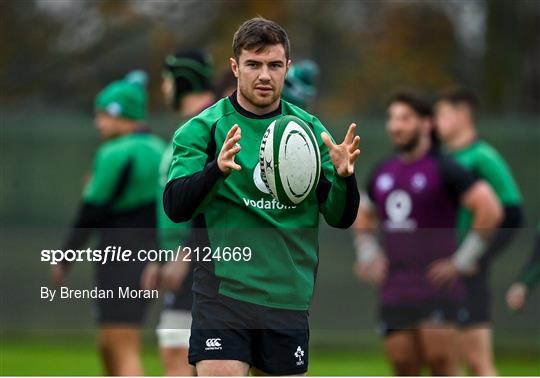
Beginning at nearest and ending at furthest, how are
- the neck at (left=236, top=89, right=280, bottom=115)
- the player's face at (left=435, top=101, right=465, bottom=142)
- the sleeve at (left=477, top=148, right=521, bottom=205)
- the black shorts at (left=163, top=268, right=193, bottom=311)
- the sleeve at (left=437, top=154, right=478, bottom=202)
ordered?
the neck at (left=236, top=89, right=280, bottom=115)
the black shorts at (left=163, top=268, right=193, bottom=311)
the sleeve at (left=437, top=154, right=478, bottom=202)
the sleeve at (left=477, top=148, right=521, bottom=205)
the player's face at (left=435, top=101, right=465, bottom=142)

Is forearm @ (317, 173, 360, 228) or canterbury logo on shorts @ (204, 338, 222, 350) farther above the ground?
forearm @ (317, 173, 360, 228)

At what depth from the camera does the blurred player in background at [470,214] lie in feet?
30.9

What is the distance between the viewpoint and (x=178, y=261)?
25.7 feet

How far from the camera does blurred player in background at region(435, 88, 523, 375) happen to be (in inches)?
371

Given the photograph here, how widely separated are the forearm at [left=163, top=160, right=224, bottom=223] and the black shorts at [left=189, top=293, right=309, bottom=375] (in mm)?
384

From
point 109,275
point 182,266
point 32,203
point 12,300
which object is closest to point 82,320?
point 12,300

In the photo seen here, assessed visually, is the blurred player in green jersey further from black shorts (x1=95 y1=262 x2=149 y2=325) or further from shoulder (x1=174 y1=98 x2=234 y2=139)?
shoulder (x1=174 y1=98 x2=234 y2=139)

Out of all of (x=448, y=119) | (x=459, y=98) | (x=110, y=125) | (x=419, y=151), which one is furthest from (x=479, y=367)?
(x=110, y=125)

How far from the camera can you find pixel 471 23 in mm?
18844

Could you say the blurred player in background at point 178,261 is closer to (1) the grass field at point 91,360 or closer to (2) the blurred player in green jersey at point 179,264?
(2) the blurred player in green jersey at point 179,264

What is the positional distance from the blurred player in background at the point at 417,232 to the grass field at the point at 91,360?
2.84 m

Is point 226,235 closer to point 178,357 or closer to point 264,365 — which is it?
point 264,365

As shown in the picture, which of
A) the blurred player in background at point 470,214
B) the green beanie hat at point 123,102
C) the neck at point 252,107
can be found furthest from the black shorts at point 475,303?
the neck at point 252,107

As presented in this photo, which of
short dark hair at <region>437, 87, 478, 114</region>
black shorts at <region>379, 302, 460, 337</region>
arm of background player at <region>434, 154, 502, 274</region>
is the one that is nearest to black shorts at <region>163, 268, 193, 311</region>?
black shorts at <region>379, 302, 460, 337</region>
